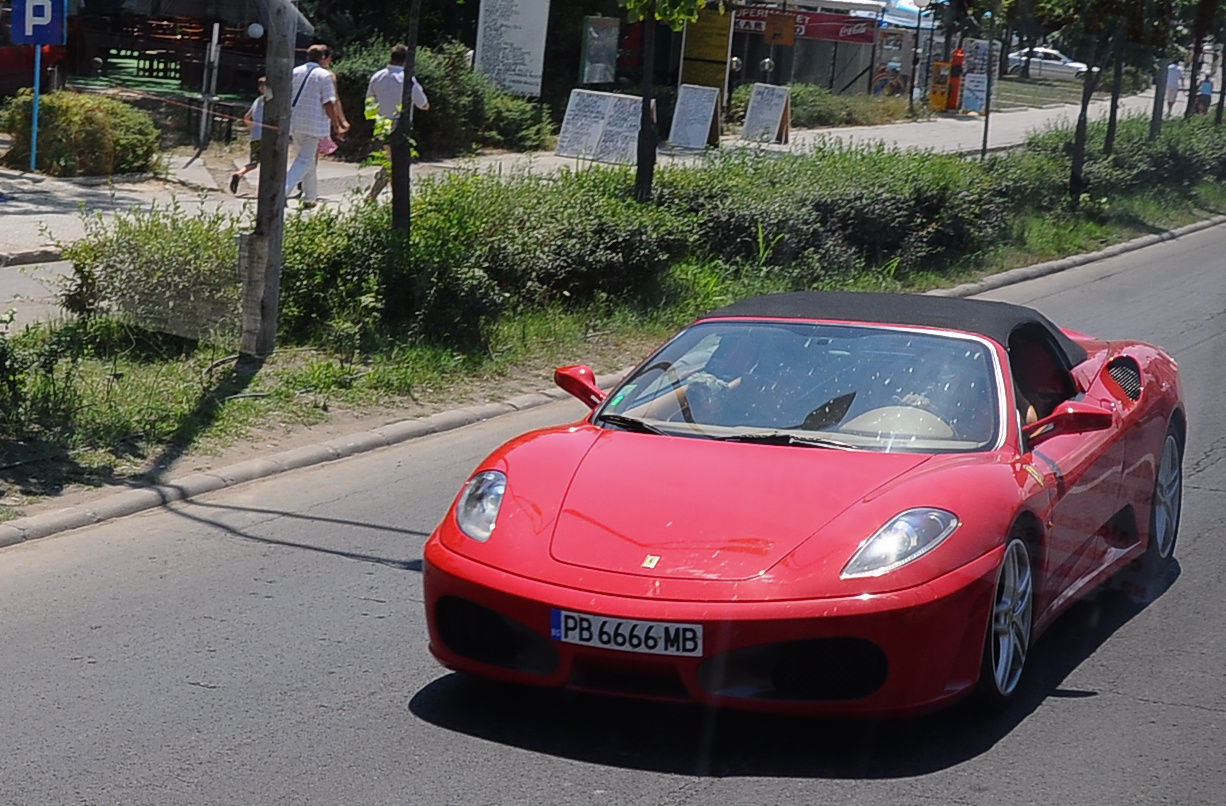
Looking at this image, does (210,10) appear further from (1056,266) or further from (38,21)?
(1056,266)

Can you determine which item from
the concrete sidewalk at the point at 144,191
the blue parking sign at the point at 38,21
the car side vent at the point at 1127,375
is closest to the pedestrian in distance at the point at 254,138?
the concrete sidewalk at the point at 144,191

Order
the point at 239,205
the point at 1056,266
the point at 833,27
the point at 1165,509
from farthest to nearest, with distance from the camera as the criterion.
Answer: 1. the point at 833,27
2. the point at 1056,266
3. the point at 239,205
4. the point at 1165,509

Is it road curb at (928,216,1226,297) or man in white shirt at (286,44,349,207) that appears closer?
man in white shirt at (286,44,349,207)

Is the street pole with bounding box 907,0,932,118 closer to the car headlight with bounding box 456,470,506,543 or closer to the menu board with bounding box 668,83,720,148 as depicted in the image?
the menu board with bounding box 668,83,720,148

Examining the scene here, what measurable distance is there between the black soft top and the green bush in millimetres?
15220

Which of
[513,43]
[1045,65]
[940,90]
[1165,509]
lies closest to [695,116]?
[513,43]

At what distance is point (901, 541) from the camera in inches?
190

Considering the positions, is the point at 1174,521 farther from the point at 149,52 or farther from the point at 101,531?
the point at 149,52

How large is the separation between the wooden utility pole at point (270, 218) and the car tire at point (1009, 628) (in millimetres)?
6534

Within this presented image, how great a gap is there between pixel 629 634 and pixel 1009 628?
1.35m

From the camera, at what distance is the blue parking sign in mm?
19188

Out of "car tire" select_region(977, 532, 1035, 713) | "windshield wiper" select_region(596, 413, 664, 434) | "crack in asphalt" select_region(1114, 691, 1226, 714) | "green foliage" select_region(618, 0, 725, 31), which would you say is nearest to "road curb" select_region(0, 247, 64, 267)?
"green foliage" select_region(618, 0, 725, 31)

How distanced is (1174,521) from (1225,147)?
26859 millimetres

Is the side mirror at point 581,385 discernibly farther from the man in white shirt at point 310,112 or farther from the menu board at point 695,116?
the menu board at point 695,116
